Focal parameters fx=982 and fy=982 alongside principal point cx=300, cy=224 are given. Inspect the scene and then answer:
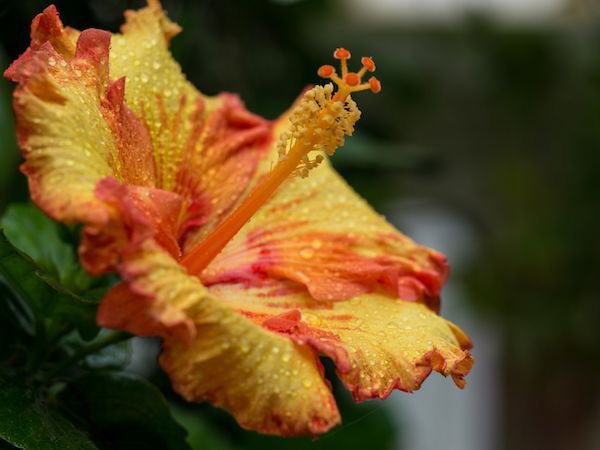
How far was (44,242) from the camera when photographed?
1.02m

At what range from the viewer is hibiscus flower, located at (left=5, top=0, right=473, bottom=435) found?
69cm

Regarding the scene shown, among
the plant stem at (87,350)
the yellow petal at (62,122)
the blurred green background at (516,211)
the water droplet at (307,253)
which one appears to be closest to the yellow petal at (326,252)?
the water droplet at (307,253)

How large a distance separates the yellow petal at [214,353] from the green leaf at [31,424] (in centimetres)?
13

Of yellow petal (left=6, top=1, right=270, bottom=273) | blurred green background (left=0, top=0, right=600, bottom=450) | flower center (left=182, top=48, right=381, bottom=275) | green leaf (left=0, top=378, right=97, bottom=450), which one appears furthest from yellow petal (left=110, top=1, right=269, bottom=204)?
blurred green background (left=0, top=0, right=600, bottom=450)

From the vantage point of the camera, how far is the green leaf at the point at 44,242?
97cm

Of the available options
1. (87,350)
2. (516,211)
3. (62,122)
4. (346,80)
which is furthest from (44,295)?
(516,211)

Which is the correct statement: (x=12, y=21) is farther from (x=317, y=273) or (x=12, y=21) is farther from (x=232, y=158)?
(x=317, y=273)

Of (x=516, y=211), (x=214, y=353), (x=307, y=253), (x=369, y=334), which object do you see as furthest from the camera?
(x=516, y=211)

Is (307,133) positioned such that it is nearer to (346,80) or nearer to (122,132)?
(346,80)

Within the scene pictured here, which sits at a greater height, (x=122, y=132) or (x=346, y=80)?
(x=346, y=80)

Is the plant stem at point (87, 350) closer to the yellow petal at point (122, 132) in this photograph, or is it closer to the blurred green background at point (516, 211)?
the yellow petal at point (122, 132)

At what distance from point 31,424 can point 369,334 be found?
28cm

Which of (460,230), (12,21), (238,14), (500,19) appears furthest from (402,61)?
(460,230)

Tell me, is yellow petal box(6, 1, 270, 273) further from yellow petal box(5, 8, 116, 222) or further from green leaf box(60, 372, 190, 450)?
green leaf box(60, 372, 190, 450)
